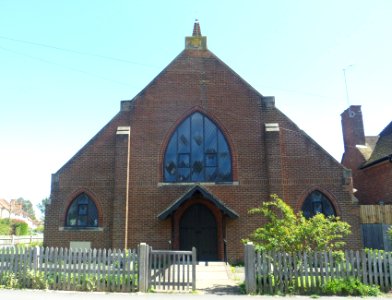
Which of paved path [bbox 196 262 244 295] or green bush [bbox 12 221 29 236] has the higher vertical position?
green bush [bbox 12 221 29 236]

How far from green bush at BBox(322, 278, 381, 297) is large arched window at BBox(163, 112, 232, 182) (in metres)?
7.27

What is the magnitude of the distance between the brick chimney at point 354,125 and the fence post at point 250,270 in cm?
1514

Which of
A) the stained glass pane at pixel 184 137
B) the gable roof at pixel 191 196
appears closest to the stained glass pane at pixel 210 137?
the stained glass pane at pixel 184 137

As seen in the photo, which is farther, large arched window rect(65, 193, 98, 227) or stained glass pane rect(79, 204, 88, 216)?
stained glass pane rect(79, 204, 88, 216)

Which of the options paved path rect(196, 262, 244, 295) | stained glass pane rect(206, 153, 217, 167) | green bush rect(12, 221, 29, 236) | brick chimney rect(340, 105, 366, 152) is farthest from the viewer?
green bush rect(12, 221, 29, 236)

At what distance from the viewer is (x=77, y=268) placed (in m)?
9.85

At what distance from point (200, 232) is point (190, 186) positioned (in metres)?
2.18

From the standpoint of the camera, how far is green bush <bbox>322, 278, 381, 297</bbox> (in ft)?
29.4

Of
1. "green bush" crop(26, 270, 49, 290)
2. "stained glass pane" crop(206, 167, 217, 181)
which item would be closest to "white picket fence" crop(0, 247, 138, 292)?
"green bush" crop(26, 270, 49, 290)

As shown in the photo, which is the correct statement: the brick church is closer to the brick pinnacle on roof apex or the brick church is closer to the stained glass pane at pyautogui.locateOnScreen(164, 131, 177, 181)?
the stained glass pane at pyautogui.locateOnScreen(164, 131, 177, 181)

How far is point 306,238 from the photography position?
9.99m

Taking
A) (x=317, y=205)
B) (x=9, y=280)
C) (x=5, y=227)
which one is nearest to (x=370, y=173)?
(x=317, y=205)

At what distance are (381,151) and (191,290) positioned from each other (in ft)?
46.7

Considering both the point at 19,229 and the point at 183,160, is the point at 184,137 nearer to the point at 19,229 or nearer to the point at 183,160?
the point at 183,160
